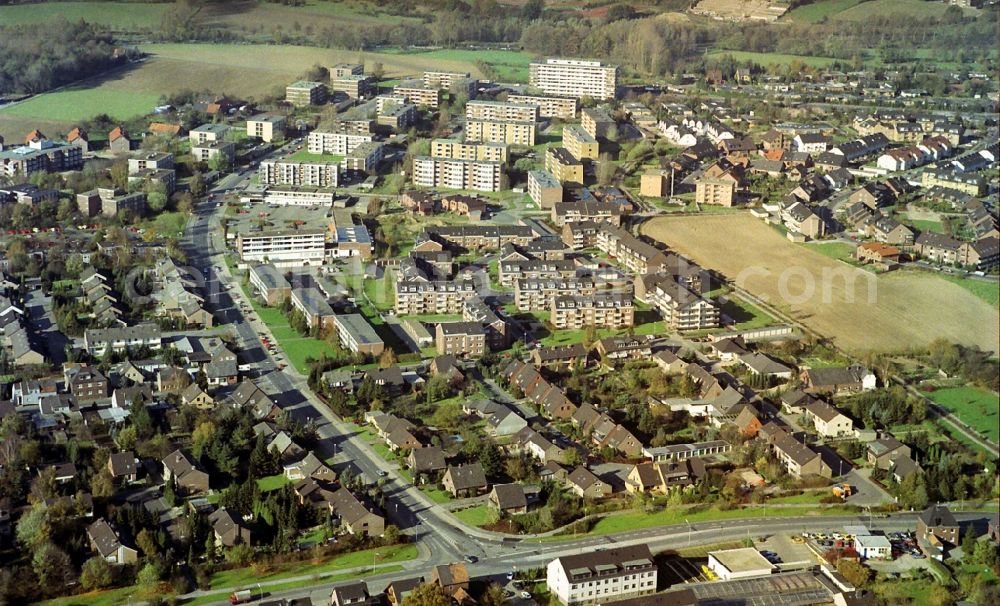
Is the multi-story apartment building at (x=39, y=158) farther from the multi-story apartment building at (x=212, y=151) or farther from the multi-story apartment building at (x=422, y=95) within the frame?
the multi-story apartment building at (x=422, y=95)

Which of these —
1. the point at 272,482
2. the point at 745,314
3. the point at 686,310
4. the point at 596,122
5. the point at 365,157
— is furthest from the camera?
the point at 596,122

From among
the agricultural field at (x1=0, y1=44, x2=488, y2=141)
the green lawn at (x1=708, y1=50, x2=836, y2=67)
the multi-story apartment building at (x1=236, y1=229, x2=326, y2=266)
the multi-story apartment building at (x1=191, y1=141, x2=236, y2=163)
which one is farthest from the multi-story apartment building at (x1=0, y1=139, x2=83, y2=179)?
the green lawn at (x1=708, y1=50, x2=836, y2=67)

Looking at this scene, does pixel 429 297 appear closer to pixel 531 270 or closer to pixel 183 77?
pixel 531 270

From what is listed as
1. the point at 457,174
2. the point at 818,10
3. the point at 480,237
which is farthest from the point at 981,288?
the point at 818,10

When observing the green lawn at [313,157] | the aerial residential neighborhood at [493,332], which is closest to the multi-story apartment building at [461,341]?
the aerial residential neighborhood at [493,332]

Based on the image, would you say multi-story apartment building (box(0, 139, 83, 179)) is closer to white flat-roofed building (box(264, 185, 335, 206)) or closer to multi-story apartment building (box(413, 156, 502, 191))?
white flat-roofed building (box(264, 185, 335, 206))

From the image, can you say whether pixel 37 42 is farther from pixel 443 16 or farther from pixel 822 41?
pixel 822 41

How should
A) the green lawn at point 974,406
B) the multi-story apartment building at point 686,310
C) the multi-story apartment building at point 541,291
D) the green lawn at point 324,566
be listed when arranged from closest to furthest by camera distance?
1. the green lawn at point 324,566
2. the green lawn at point 974,406
3. the multi-story apartment building at point 686,310
4. the multi-story apartment building at point 541,291
